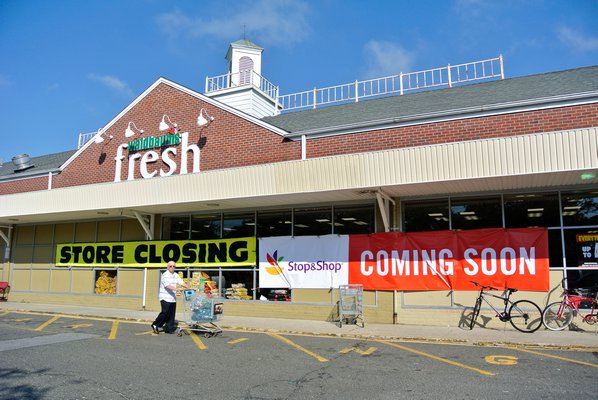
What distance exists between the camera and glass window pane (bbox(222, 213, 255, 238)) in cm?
1556

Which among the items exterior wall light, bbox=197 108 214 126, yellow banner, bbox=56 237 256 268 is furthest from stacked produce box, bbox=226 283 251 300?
exterior wall light, bbox=197 108 214 126

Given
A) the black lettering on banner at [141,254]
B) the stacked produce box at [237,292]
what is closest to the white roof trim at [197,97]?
the stacked produce box at [237,292]

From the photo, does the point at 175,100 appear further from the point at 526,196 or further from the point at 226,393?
the point at 226,393

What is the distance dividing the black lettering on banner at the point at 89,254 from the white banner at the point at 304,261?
287 inches

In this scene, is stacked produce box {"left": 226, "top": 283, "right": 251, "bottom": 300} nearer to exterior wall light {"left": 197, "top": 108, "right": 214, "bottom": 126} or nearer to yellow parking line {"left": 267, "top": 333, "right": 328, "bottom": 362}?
yellow parking line {"left": 267, "top": 333, "right": 328, "bottom": 362}

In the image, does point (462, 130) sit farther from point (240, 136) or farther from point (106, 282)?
point (106, 282)

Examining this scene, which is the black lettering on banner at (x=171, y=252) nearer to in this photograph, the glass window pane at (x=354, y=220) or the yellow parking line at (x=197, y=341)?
the yellow parking line at (x=197, y=341)

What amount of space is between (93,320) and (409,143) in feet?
33.6

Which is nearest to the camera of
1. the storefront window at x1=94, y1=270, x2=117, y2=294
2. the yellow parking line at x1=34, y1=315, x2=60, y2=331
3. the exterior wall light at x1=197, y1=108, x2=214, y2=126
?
the yellow parking line at x1=34, y1=315, x2=60, y2=331

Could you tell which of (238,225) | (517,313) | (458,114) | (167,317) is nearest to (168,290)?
(167,317)

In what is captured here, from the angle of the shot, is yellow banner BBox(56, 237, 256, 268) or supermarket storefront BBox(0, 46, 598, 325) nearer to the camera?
supermarket storefront BBox(0, 46, 598, 325)

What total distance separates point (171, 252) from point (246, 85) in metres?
10.8

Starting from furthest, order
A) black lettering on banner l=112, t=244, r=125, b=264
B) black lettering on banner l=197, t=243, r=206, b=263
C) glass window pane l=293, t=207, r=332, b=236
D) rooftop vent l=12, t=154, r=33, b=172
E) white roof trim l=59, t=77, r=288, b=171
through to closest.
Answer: rooftop vent l=12, t=154, r=33, b=172 < black lettering on banner l=112, t=244, r=125, b=264 < black lettering on banner l=197, t=243, r=206, b=263 < white roof trim l=59, t=77, r=288, b=171 < glass window pane l=293, t=207, r=332, b=236

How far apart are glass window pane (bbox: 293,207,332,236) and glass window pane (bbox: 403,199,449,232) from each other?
2.28 m
